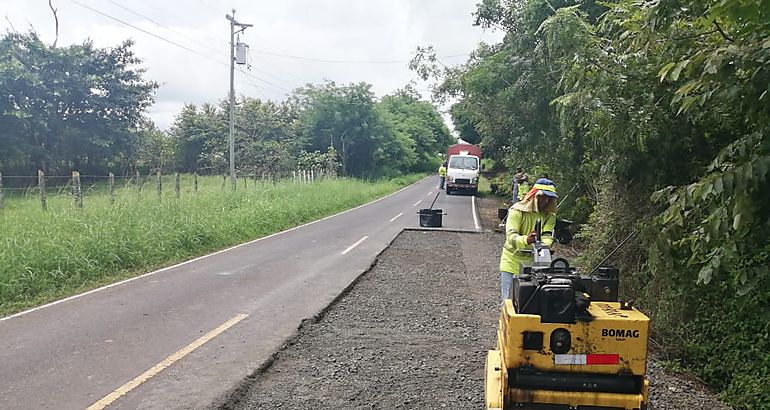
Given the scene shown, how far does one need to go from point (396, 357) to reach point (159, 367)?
2.28m

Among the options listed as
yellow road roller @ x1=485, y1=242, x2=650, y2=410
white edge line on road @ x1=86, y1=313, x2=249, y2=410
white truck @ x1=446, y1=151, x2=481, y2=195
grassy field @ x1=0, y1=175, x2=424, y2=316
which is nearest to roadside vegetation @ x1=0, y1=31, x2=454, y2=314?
grassy field @ x1=0, y1=175, x2=424, y2=316

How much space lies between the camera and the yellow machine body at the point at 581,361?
134 inches

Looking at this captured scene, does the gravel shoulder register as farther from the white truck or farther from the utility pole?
the white truck

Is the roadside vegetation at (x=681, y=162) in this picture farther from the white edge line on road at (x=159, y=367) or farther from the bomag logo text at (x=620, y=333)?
the white edge line on road at (x=159, y=367)

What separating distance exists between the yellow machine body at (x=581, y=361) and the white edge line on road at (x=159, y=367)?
A: 3.22 metres

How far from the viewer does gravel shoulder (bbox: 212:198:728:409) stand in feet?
16.2

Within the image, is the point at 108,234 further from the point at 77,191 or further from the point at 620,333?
the point at 620,333

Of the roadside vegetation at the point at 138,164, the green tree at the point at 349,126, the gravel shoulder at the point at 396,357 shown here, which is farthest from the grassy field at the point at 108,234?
the green tree at the point at 349,126

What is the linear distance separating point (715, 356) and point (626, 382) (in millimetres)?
2843

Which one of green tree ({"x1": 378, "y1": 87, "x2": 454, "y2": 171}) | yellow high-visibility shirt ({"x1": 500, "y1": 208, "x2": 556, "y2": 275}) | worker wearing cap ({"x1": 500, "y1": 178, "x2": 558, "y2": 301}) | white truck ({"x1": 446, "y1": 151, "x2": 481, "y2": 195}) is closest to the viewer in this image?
worker wearing cap ({"x1": 500, "y1": 178, "x2": 558, "y2": 301})

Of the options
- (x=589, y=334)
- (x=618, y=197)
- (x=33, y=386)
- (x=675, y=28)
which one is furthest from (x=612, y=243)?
(x=33, y=386)

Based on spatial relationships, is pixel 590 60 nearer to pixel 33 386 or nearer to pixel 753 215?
pixel 753 215

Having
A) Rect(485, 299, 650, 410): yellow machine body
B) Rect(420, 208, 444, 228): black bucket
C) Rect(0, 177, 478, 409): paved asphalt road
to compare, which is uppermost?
Rect(485, 299, 650, 410): yellow machine body

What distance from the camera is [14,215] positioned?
1182cm
